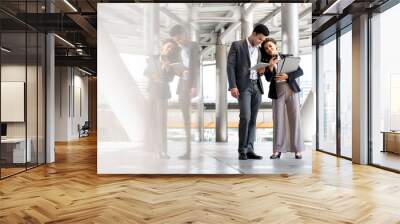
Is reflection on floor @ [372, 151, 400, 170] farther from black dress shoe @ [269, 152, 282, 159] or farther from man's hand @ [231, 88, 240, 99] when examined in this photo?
man's hand @ [231, 88, 240, 99]

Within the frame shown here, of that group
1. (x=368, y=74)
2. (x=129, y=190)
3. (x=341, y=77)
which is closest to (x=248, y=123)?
(x=129, y=190)

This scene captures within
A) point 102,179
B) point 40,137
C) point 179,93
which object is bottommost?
point 102,179

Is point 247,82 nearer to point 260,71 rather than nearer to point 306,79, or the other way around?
point 260,71

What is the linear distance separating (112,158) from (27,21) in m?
2.81

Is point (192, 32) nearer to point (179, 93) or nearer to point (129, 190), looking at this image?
point (179, 93)

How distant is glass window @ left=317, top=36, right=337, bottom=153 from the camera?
945 cm

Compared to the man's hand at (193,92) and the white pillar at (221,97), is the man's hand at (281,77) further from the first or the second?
the man's hand at (193,92)

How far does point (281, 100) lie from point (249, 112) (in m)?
0.51

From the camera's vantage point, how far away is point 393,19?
6742 millimetres

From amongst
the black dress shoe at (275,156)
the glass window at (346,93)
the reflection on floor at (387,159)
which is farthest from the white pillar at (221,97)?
the glass window at (346,93)

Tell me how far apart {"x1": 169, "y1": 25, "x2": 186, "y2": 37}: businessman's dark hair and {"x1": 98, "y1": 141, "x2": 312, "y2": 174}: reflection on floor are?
5.26 ft

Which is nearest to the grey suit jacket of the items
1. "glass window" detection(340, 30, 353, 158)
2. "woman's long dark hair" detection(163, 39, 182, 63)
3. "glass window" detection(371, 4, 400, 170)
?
"woman's long dark hair" detection(163, 39, 182, 63)

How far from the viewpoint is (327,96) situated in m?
9.97

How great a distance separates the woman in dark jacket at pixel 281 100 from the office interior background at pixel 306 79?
0.12 meters
